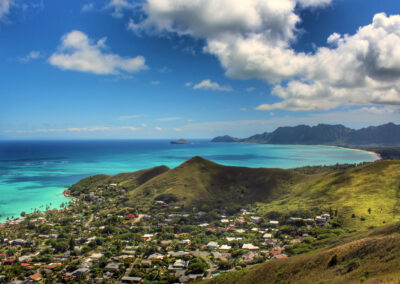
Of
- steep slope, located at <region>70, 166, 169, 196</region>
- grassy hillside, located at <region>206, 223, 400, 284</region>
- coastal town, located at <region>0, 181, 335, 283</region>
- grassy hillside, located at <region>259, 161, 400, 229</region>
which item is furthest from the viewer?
steep slope, located at <region>70, 166, 169, 196</region>

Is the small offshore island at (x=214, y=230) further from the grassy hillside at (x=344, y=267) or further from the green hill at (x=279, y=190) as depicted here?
the green hill at (x=279, y=190)

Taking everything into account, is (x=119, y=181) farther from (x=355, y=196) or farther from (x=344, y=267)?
(x=344, y=267)

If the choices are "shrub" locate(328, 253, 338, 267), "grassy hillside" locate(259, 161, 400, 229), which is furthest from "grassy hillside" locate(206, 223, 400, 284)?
"grassy hillside" locate(259, 161, 400, 229)

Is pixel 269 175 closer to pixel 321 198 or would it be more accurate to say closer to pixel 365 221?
pixel 321 198

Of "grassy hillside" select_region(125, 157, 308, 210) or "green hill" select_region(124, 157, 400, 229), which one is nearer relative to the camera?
"green hill" select_region(124, 157, 400, 229)

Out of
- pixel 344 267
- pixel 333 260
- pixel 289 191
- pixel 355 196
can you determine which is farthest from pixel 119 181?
pixel 344 267

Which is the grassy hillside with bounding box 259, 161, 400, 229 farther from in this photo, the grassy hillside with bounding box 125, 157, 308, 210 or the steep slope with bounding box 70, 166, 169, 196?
the steep slope with bounding box 70, 166, 169, 196

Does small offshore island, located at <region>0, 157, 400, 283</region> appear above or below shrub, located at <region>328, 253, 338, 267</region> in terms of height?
below
